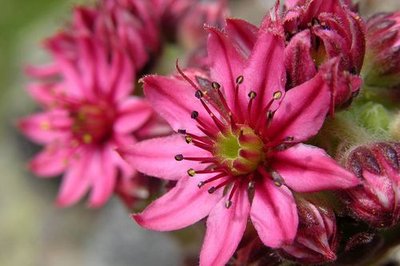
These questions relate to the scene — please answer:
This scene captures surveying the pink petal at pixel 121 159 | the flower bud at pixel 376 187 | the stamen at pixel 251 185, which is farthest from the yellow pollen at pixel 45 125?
the flower bud at pixel 376 187

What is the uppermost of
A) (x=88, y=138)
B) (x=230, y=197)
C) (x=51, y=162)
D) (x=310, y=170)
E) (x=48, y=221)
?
(x=310, y=170)

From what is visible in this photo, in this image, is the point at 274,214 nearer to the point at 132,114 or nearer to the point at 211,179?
the point at 211,179

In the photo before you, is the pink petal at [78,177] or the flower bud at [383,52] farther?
the pink petal at [78,177]

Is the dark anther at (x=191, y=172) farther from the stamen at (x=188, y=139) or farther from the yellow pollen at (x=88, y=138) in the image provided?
the yellow pollen at (x=88, y=138)

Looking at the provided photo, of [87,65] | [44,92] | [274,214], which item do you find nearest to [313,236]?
[274,214]

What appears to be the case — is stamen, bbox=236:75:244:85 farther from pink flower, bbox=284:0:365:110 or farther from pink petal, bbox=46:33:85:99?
pink petal, bbox=46:33:85:99

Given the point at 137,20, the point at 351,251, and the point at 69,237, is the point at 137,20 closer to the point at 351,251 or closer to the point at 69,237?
the point at 351,251
